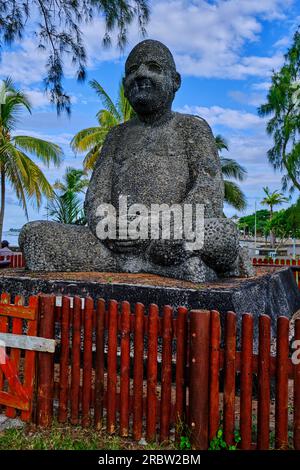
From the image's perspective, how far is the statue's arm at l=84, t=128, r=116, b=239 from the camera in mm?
4816

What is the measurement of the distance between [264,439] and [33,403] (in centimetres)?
150

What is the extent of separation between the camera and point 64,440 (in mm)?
2662

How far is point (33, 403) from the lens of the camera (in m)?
3.01

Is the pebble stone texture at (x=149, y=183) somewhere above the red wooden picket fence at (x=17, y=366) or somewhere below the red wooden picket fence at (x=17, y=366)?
above

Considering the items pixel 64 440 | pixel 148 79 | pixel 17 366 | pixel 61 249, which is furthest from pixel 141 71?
pixel 64 440

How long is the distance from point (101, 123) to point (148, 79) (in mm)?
14362

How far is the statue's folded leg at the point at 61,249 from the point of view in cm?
440

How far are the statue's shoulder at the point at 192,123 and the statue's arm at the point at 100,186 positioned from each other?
806 mm

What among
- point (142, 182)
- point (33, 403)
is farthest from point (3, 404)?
point (142, 182)

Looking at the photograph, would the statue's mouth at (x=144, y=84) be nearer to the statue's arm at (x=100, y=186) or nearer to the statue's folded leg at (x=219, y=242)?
the statue's arm at (x=100, y=186)

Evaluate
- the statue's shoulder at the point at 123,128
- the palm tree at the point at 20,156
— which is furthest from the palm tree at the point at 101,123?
the statue's shoulder at the point at 123,128

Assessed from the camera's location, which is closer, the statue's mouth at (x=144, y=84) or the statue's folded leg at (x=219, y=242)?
the statue's folded leg at (x=219, y=242)

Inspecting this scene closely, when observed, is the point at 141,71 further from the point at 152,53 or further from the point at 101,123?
the point at 101,123
